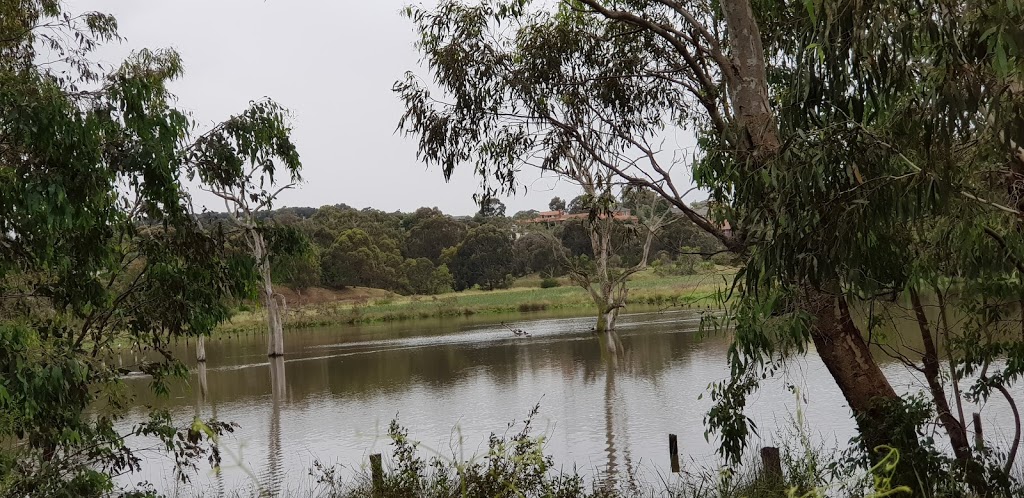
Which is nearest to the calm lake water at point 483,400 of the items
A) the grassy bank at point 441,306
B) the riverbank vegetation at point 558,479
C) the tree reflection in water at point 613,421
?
the tree reflection in water at point 613,421

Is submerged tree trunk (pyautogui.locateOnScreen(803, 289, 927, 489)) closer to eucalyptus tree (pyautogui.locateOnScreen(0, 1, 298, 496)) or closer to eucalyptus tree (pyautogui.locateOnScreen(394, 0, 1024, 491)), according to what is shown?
eucalyptus tree (pyautogui.locateOnScreen(394, 0, 1024, 491))

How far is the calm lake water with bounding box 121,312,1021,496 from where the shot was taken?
8.50 m

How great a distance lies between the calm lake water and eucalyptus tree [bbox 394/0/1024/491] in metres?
0.62

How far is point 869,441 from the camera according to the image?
14.6 ft

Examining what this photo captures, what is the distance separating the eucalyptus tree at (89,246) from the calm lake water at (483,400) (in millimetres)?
766

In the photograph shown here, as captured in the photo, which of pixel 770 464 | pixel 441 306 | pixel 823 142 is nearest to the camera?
pixel 823 142

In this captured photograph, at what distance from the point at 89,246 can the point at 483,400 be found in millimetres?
8030

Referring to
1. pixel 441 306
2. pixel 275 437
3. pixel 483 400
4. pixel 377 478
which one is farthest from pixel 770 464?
pixel 441 306

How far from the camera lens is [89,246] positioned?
15.2 ft

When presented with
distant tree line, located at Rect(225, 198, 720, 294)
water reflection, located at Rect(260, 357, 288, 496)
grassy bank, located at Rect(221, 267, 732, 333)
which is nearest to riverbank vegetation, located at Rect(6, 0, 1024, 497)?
water reflection, located at Rect(260, 357, 288, 496)

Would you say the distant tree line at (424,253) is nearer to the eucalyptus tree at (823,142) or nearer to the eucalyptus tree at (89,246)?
the eucalyptus tree at (823,142)

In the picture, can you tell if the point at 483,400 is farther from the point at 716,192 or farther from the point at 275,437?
the point at 716,192

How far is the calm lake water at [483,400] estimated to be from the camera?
27.9ft

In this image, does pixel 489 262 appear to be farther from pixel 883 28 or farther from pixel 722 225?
pixel 883 28
